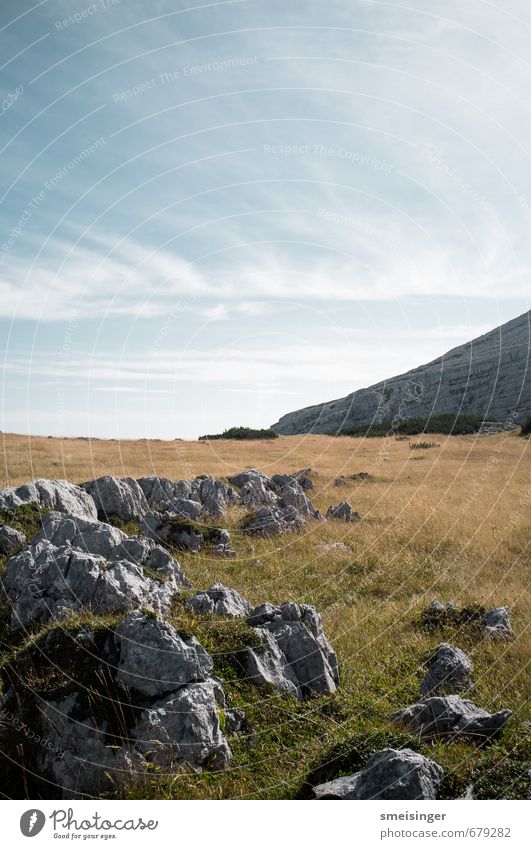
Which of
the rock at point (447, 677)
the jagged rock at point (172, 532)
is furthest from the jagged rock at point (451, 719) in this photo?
the jagged rock at point (172, 532)

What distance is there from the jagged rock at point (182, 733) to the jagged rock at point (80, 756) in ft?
→ 0.84

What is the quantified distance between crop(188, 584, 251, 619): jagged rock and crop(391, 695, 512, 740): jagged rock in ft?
12.9

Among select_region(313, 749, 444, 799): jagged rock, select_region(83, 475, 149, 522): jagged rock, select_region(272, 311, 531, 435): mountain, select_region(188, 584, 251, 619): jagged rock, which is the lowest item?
select_region(313, 749, 444, 799): jagged rock

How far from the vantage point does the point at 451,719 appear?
7.70 m

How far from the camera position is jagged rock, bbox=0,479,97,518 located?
18434 mm

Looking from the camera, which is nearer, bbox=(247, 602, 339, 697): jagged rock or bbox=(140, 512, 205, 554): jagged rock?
bbox=(247, 602, 339, 697): jagged rock

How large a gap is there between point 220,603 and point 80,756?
447 centimetres

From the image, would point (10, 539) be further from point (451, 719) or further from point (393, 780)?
point (393, 780)

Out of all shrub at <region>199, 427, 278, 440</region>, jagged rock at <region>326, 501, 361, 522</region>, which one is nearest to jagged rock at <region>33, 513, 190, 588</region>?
jagged rock at <region>326, 501, 361, 522</region>

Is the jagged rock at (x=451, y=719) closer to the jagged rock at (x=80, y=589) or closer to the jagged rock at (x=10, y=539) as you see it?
the jagged rock at (x=80, y=589)

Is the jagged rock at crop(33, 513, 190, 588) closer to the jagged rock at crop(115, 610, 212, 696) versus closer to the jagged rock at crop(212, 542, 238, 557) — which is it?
the jagged rock at crop(212, 542, 238, 557)

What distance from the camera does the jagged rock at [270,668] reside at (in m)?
8.75
